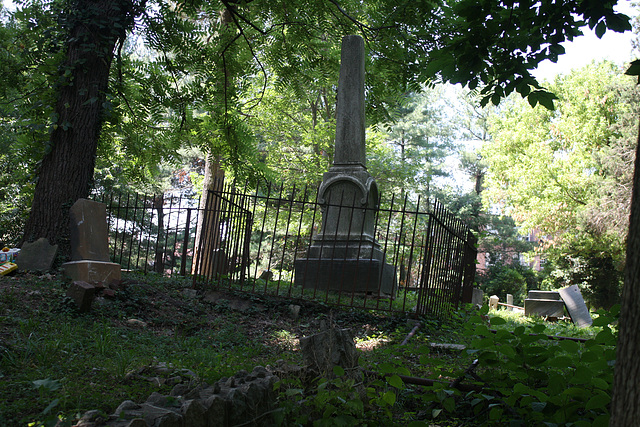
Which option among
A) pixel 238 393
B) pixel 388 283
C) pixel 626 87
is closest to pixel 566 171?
pixel 626 87

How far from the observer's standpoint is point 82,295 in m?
5.14

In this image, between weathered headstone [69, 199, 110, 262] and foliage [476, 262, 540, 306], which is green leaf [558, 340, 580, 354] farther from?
foliage [476, 262, 540, 306]

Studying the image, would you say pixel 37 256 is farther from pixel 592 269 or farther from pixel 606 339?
pixel 592 269

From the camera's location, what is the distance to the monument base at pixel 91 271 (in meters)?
6.39

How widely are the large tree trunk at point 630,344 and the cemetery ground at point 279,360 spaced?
23.0 inches

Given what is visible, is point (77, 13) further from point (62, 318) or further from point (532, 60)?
point (532, 60)

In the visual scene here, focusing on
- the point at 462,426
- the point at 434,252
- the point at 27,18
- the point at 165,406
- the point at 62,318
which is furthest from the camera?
the point at 27,18

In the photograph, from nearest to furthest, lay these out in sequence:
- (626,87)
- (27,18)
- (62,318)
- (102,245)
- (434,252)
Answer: (62,318) < (102,245) < (434,252) < (27,18) < (626,87)

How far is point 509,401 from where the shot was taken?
250 cm

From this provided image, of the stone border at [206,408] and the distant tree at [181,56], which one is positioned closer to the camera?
the stone border at [206,408]

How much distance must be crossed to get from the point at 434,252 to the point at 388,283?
1548mm

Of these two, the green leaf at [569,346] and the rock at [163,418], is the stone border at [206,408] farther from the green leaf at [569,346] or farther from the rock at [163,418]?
the green leaf at [569,346]

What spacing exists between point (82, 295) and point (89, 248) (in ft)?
5.51

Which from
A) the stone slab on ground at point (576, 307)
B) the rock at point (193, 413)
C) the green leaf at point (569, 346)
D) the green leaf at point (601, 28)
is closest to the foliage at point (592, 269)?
the stone slab on ground at point (576, 307)
